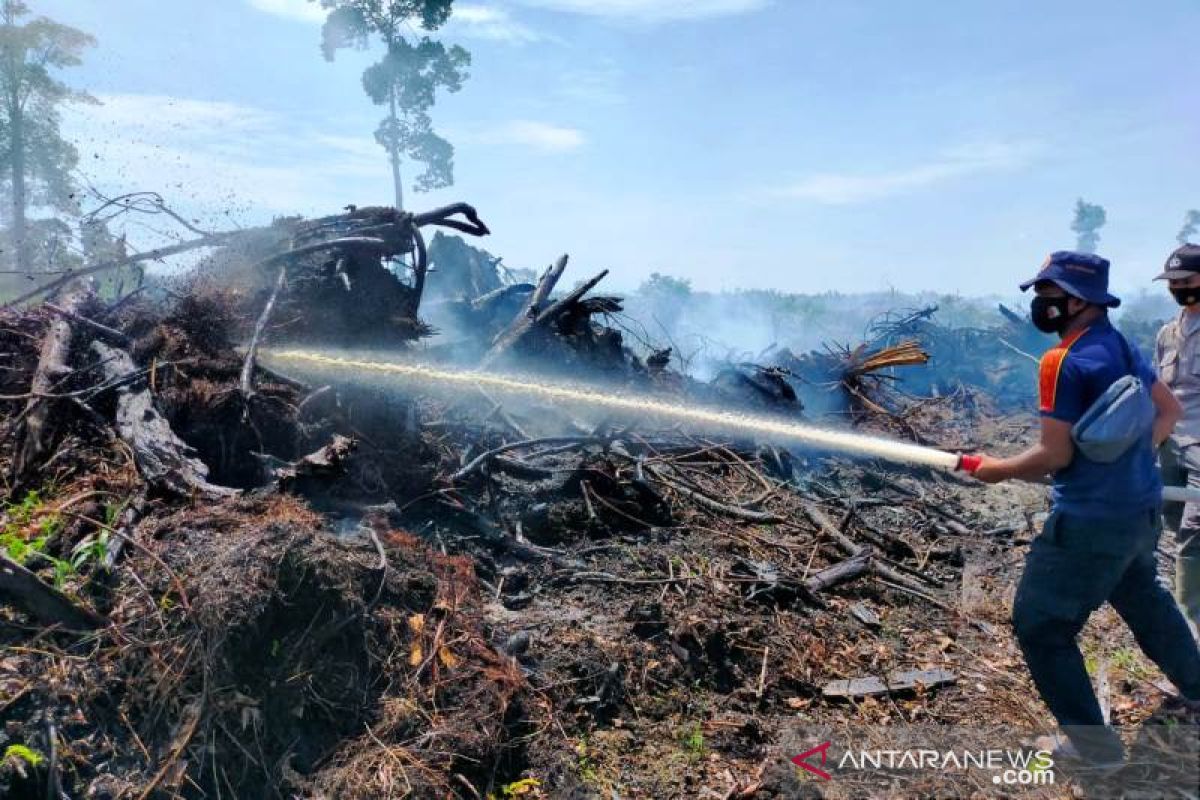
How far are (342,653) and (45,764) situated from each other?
111 centimetres

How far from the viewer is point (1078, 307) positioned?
303 centimetres

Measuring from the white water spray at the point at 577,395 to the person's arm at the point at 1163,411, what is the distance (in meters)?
2.43

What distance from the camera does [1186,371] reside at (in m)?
4.50

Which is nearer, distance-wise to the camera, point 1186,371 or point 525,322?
point 1186,371

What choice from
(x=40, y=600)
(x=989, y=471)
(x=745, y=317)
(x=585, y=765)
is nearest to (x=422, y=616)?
(x=585, y=765)

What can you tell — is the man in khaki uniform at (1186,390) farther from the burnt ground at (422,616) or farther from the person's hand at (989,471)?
the person's hand at (989,471)

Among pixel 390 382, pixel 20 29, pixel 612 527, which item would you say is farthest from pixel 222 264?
pixel 20 29

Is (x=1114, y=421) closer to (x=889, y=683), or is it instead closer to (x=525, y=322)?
(x=889, y=683)

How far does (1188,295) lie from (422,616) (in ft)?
16.0

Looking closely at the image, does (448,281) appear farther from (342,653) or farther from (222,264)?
(342,653)

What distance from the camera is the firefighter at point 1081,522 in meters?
2.93

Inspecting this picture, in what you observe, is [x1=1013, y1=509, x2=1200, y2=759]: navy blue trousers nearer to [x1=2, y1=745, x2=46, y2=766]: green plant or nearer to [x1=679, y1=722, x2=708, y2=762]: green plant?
[x1=679, y1=722, x2=708, y2=762]: green plant

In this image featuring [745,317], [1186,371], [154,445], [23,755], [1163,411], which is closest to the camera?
[23,755]

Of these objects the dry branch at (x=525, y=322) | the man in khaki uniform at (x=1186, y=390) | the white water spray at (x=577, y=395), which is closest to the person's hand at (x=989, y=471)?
the man in khaki uniform at (x=1186, y=390)
